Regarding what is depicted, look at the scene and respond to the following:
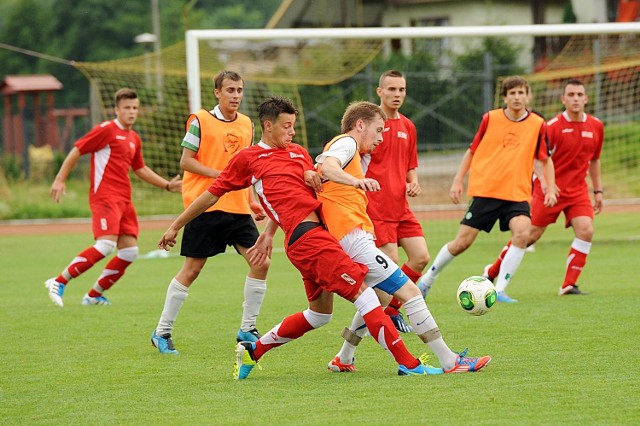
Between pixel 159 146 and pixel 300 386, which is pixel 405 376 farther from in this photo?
pixel 159 146

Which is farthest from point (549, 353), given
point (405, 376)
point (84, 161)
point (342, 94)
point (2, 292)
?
point (84, 161)

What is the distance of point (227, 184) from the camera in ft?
21.5

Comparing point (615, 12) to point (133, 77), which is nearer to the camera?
point (133, 77)

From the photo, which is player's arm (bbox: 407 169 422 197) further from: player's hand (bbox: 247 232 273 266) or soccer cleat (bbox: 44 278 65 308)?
soccer cleat (bbox: 44 278 65 308)

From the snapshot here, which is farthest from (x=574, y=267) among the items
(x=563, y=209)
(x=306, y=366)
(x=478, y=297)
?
(x=306, y=366)

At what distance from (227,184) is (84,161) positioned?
84.3 ft

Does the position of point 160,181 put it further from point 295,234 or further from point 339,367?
point 295,234

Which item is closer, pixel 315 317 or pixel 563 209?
pixel 315 317

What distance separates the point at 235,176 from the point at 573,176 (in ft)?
17.1

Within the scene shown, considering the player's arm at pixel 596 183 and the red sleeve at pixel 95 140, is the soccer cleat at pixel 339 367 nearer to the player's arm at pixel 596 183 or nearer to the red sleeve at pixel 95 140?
the red sleeve at pixel 95 140

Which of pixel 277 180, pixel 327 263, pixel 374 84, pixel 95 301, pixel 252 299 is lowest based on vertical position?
pixel 95 301

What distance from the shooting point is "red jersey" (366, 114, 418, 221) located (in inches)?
325

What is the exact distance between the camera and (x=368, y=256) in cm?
632

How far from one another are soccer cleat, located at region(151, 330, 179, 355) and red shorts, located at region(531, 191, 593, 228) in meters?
4.54
